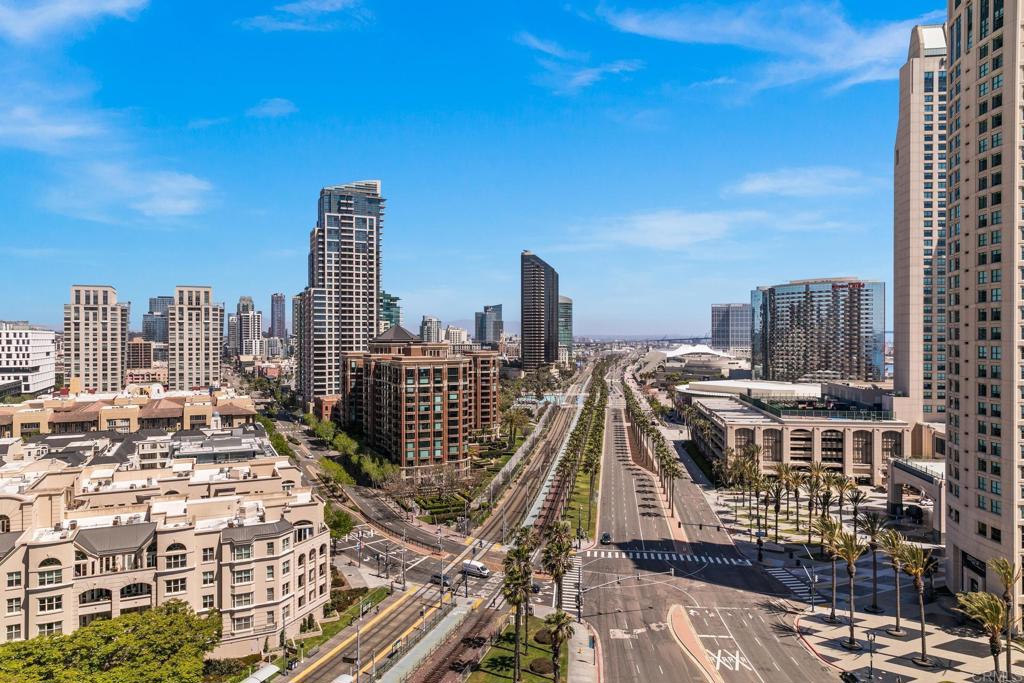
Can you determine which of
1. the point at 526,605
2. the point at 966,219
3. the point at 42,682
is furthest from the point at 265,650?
the point at 966,219

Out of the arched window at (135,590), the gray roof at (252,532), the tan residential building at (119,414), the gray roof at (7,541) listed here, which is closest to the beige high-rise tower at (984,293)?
the gray roof at (252,532)

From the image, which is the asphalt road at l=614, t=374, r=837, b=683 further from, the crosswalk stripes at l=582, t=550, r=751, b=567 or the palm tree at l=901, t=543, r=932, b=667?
the palm tree at l=901, t=543, r=932, b=667

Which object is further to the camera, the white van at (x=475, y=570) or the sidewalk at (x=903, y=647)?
the white van at (x=475, y=570)

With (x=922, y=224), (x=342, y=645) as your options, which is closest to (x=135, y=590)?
(x=342, y=645)

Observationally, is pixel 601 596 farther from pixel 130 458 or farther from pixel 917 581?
pixel 130 458

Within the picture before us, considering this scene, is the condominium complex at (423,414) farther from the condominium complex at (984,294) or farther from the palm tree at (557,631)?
the condominium complex at (984,294)

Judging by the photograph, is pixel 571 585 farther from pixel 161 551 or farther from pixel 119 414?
pixel 119 414
